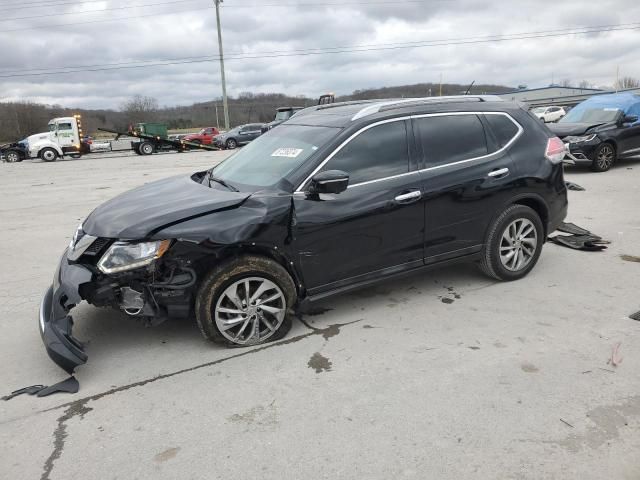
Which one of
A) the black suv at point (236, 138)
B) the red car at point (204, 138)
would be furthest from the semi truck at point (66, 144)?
the red car at point (204, 138)

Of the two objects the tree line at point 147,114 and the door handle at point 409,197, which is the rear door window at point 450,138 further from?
the tree line at point 147,114

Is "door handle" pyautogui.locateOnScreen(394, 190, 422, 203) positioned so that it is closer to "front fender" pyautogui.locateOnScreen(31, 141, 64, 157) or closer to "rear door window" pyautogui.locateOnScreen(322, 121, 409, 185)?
Result: "rear door window" pyautogui.locateOnScreen(322, 121, 409, 185)

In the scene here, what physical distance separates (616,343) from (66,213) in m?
9.32

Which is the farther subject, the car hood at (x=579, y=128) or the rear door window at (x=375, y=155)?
the car hood at (x=579, y=128)

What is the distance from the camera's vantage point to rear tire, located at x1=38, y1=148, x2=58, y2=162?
92.5 feet

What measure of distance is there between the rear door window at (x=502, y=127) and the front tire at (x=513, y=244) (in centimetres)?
66

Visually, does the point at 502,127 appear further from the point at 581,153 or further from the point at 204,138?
the point at 204,138

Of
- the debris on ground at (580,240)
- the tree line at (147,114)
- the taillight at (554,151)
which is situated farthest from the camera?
the tree line at (147,114)

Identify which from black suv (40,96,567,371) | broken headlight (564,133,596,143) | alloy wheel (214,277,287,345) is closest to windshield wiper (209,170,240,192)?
black suv (40,96,567,371)

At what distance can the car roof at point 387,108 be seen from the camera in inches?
169

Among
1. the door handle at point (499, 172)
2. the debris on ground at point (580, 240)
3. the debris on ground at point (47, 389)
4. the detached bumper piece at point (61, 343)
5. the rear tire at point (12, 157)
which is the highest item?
the door handle at point (499, 172)

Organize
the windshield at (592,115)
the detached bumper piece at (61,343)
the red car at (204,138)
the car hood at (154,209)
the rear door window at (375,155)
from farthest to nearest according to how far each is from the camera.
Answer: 1. the red car at (204,138)
2. the windshield at (592,115)
3. the rear door window at (375,155)
4. the car hood at (154,209)
5. the detached bumper piece at (61,343)

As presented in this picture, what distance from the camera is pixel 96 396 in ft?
10.6

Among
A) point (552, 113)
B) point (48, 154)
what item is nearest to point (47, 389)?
point (48, 154)
